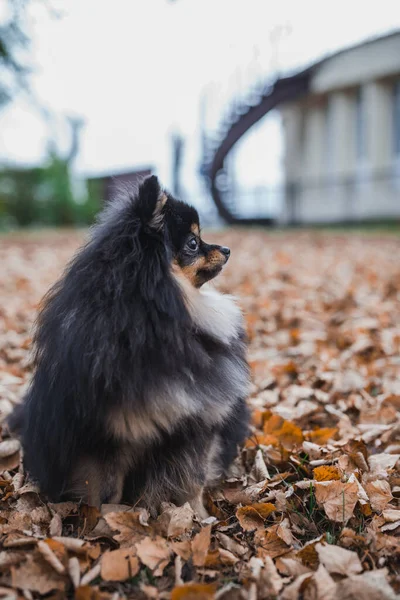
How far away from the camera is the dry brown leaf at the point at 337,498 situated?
2297 millimetres

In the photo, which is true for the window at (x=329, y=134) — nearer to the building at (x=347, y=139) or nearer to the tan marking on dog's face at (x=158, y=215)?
the building at (x=347, y=139)

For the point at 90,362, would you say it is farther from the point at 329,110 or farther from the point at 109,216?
the point at 329,110

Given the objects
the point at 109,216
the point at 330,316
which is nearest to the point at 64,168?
the point at 330,316

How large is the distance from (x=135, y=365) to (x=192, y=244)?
23.9 inches

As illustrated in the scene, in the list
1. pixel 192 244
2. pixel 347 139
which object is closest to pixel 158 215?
pixel 192 244

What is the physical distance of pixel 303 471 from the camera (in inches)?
108

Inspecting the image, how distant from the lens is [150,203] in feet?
7.08

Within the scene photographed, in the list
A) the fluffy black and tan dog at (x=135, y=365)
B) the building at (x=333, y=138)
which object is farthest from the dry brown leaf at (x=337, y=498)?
the building at (x=333, y=138)

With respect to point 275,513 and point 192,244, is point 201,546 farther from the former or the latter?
point 192,244

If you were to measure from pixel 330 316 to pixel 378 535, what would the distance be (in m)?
3.38

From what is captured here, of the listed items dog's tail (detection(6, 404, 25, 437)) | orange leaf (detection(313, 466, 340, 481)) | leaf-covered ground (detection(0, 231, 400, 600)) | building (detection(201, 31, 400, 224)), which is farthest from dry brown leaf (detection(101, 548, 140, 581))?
building (detection(201, 31, 400, 224))

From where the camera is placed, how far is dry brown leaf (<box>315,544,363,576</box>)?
198cm

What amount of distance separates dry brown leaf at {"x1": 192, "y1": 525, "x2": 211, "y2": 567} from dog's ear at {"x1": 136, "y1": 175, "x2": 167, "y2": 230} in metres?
1.15

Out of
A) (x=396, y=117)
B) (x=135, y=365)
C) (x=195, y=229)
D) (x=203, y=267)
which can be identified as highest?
(x=396, y=117)
